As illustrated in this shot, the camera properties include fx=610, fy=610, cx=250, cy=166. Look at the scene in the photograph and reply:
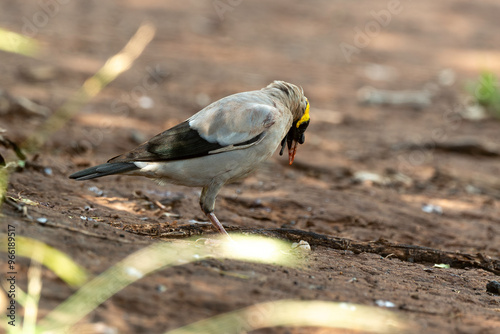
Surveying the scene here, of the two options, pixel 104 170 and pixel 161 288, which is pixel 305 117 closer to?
pixel 104 170

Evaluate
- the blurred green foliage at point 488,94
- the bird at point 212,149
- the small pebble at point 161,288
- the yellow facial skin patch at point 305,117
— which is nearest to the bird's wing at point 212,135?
the bird at point 212,149

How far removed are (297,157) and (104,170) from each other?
3.84 meters

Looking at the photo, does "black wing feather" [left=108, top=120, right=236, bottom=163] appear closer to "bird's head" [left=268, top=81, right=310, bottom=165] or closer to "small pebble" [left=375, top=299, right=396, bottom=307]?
"bird's head" [left=268, top=81, right=310, bottom=165]

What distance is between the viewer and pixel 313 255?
13.8ft

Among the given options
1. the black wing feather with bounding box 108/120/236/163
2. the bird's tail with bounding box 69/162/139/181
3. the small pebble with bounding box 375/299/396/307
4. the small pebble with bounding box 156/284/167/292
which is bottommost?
the small pebble with bounding box 156/284/167/292

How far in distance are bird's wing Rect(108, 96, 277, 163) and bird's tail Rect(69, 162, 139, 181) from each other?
0.17ft

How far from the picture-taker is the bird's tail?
4238mm

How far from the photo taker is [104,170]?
4305mm

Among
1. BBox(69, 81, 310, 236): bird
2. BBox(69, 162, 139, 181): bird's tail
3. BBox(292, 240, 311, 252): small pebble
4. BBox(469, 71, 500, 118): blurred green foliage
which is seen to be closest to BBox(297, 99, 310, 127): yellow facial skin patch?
BBox(69, 81, 310, 236): bird

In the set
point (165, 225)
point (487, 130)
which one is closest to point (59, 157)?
point (165, 225)

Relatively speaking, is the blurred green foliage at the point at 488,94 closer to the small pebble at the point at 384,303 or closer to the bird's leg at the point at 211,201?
the bird's leg at the point at 211,201

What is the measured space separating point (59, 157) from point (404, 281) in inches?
163

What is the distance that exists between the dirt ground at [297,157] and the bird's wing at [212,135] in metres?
0.55

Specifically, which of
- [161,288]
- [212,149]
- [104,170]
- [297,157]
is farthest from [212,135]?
[297,157]
